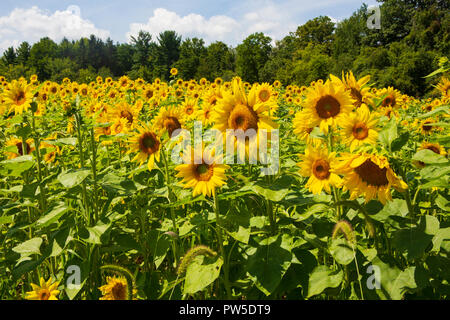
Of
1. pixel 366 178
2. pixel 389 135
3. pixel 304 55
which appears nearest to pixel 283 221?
pixel 366 178

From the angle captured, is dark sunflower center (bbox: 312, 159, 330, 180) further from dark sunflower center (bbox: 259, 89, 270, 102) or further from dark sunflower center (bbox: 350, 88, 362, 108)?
dark sunflower center (bbox: 259, 89, 270, 102)

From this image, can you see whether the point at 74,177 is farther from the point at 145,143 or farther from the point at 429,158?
the point at 429,158

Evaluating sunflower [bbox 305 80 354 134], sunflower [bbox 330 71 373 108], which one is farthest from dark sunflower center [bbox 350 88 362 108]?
sunflower [bbox 305 80 354 134]

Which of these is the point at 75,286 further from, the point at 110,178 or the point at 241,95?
the point at 241,95

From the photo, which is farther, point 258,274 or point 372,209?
point 372,209

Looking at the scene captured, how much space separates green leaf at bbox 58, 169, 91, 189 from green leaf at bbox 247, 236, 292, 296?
1.03 m

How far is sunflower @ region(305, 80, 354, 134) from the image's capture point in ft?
7.00

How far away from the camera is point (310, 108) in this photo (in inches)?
87.3

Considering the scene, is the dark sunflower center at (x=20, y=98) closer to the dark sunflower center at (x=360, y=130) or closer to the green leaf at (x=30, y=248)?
the green leaf at (x=30, y=248)

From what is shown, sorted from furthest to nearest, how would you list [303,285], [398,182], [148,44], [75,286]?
[148,44] < [75,286] < [303,285] < [398,182]

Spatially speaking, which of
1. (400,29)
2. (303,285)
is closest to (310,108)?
(303,285)

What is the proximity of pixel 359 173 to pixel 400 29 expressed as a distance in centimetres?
4678

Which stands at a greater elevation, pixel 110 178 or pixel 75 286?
pixel 110 178
